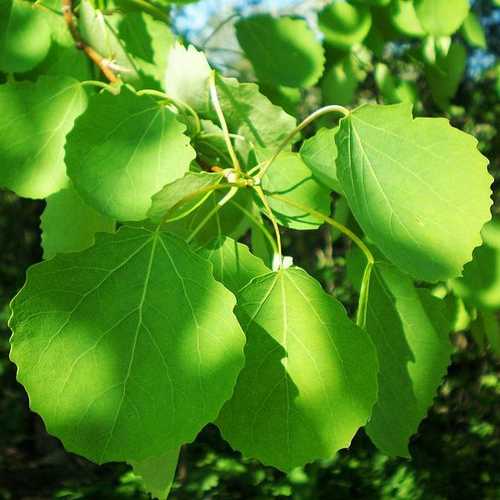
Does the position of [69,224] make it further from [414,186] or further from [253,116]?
[414,186]

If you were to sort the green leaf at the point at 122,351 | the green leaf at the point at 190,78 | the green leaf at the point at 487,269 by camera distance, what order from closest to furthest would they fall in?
the green leaf at the point at 122,351
the green leaf at the point at 190,78
the green leaf at the point at 487,269

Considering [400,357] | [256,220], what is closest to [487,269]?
[400,357]

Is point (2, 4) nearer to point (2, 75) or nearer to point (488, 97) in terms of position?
point (2, 75)

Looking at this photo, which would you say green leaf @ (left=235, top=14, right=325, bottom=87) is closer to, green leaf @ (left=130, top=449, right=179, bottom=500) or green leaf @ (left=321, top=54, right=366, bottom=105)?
green leaf @ (left=321, top=54, right=366, bottom=105)

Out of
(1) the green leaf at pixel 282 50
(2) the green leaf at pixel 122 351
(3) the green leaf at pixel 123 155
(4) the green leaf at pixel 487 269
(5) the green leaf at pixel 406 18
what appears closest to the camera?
(2) the green leaf at pixel 122 351

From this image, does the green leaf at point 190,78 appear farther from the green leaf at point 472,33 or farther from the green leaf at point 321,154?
the green leaf at point 472,33

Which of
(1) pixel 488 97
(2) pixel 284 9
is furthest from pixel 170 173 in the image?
→ (2) pixel 284 9

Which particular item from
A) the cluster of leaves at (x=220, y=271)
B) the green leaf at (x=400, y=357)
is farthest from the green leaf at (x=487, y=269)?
the green leaf at (x=400, y=357)
